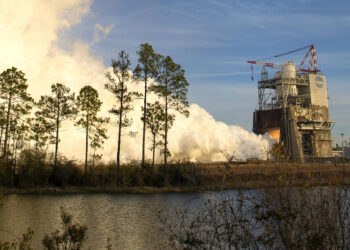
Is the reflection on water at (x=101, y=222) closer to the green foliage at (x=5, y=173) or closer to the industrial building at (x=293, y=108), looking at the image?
the green foliage at (x=5, y=173)

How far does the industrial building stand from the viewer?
9369cm

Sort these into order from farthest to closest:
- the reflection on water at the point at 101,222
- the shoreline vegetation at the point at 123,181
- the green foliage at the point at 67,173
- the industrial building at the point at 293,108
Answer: the industrial building at the point at 293,108
the green foliage at the point at 67,173
the shoreline vegetation at the point at 123,181
the reflection on water at the point at 101,222

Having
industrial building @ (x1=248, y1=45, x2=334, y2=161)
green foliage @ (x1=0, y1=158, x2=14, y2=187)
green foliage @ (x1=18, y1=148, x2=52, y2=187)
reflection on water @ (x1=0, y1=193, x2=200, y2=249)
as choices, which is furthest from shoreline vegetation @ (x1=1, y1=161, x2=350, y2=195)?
industrial building @ (x1=248, y1=45, x2=334, y2=161)

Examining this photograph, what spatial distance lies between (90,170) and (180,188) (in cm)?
1353

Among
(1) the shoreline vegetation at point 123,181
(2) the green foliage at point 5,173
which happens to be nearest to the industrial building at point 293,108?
(1) the shoreline vegetation at point 123,181

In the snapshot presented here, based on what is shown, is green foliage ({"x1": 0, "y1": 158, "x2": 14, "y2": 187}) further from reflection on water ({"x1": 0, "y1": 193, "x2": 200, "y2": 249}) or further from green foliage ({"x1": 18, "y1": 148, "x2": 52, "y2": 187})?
reflection on water ({"x1": 0, "y1": 193, "x2": 200, "y2": 249})

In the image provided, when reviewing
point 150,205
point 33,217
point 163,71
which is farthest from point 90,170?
point 33,217

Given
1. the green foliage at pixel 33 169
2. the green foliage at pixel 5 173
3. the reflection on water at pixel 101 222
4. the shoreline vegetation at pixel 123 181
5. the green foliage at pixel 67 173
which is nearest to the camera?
the reflection on water at pixel 101 222

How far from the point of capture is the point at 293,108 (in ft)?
311

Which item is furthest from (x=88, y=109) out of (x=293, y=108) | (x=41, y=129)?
(x=293, y=108)

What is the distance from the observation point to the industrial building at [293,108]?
93688 millimetres

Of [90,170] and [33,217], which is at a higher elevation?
[90,170]

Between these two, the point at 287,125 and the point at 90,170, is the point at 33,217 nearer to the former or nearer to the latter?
the point at 90,170

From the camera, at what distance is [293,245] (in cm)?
738
